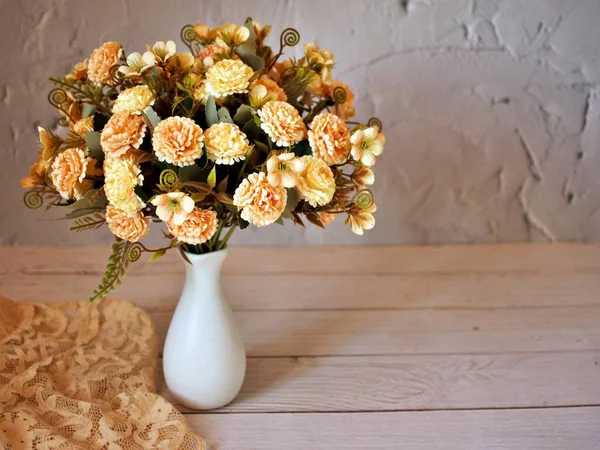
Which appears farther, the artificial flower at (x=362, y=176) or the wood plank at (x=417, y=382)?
the wood plank at (x=417, y=382)

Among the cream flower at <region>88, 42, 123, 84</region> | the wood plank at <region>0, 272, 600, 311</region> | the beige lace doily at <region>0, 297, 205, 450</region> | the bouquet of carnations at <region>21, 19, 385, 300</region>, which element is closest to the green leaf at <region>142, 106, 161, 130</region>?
the bouquet of carnations at <region>21, 19, 385, 300</region>

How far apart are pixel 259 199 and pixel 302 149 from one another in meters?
0.12

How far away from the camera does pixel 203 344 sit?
78cm

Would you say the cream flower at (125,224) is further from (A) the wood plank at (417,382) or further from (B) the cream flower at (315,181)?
(A) the wood plank at (417,382)

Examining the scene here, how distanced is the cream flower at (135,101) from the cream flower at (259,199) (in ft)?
0.46

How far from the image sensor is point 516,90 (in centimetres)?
122

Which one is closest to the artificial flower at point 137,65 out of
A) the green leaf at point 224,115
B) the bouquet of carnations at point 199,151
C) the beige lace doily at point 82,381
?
the bouquet of carnations at point 199,151

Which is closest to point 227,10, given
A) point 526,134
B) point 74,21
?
point 74,21

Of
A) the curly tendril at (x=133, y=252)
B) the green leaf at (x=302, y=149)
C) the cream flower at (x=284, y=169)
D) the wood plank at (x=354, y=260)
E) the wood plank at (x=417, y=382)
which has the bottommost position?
the wood plank at (x=354, y=260)

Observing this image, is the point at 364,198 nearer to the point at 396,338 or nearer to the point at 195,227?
the point at 195,227

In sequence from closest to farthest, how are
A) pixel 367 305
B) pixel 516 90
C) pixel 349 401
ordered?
pixel 349 401
pixel 367 305
pixel 516 90

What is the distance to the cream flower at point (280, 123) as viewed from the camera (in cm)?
64

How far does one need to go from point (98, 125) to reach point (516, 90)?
2.77 ft

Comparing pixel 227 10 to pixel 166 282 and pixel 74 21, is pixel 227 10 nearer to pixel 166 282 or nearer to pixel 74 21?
pixel 74 21
